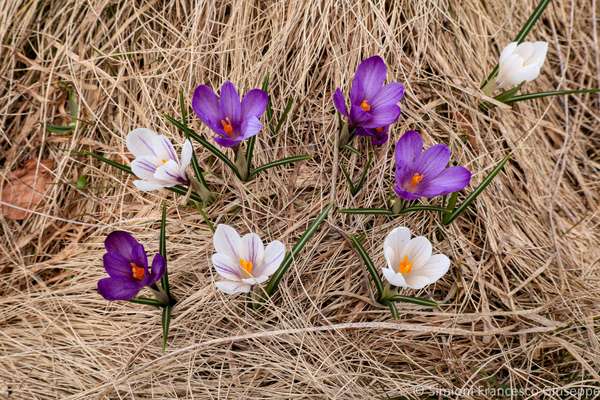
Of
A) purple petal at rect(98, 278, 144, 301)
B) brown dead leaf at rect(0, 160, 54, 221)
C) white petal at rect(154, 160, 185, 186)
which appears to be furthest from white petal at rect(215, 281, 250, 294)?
brown dead leaf at rect(0, 160, 54, 221)

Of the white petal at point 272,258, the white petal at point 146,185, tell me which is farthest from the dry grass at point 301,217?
the white petal at point 146,185

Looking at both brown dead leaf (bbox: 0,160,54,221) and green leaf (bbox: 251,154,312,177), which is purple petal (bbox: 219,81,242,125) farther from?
brown dead leaf (bbox: 0,160,54,221)

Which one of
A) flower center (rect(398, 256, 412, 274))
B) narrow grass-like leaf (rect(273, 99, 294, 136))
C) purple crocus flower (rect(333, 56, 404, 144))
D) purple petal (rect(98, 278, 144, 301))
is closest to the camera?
purple petal (rect(98, 278, 144, 301))

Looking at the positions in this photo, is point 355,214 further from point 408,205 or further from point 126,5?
point 126,5

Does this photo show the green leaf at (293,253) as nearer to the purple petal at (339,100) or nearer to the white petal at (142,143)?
the purple petal at (339,100)

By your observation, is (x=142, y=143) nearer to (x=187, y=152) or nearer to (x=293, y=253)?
(x=187, y=152)

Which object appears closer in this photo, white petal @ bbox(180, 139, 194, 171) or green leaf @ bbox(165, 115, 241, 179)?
white petal @ bbox(180, 139, 194, 171)

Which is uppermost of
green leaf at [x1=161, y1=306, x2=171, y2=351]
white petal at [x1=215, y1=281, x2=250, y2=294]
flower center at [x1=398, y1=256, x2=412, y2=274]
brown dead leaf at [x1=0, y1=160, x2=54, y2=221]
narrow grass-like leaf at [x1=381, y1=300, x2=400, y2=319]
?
flower center at [x1=398, y1=256, x2=412, y2=274]
